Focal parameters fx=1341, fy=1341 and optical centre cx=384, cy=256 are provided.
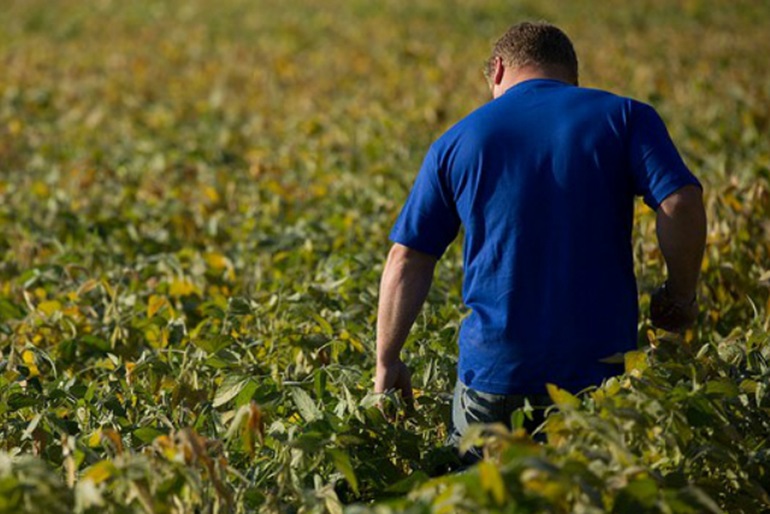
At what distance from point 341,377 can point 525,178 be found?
723 mm

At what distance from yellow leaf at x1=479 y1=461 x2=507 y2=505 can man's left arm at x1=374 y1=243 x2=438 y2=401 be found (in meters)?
1.13

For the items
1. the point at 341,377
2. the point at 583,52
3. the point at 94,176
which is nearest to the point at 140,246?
the point at 94,176

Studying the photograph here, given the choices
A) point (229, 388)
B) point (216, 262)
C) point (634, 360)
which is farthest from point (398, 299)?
point (216, 262)

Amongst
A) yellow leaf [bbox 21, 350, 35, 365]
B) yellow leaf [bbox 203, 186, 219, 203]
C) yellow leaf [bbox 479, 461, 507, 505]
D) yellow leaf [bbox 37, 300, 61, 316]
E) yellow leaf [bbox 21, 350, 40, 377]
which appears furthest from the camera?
yellow leaf [bbox 203, 186, 219, 203]

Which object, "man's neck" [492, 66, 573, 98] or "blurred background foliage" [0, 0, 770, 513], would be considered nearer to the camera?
"blurred background foliage" [0, 0, 770, 513]

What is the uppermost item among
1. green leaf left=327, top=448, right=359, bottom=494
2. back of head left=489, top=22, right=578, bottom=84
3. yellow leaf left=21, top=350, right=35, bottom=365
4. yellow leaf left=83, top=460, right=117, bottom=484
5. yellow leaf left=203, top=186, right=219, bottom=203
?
back of head left=489, top=22, right=578, bottom=84

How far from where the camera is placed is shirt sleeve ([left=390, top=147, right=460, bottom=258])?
3395 mm

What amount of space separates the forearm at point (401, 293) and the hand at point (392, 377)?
0.04 metres

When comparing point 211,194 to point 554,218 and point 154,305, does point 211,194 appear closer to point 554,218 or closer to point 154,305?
point 154,305

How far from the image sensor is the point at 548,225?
3275mm

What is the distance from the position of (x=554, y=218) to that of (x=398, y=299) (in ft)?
1.53

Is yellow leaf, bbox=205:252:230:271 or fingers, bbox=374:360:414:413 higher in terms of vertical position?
fingers, bbox=374:360:414:413

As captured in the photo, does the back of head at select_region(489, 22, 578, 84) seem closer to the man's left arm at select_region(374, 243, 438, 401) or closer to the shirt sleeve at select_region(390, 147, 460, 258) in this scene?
the shirt sleeve at select_region(390, 147, 460, 258)

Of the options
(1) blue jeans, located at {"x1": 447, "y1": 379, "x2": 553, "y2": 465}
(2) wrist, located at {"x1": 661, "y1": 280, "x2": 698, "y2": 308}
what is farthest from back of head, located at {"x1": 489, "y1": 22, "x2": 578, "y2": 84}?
(1) blue jeans, located at {"x1": 447, "y1": 379, "x2": 553, "y2": 465}
